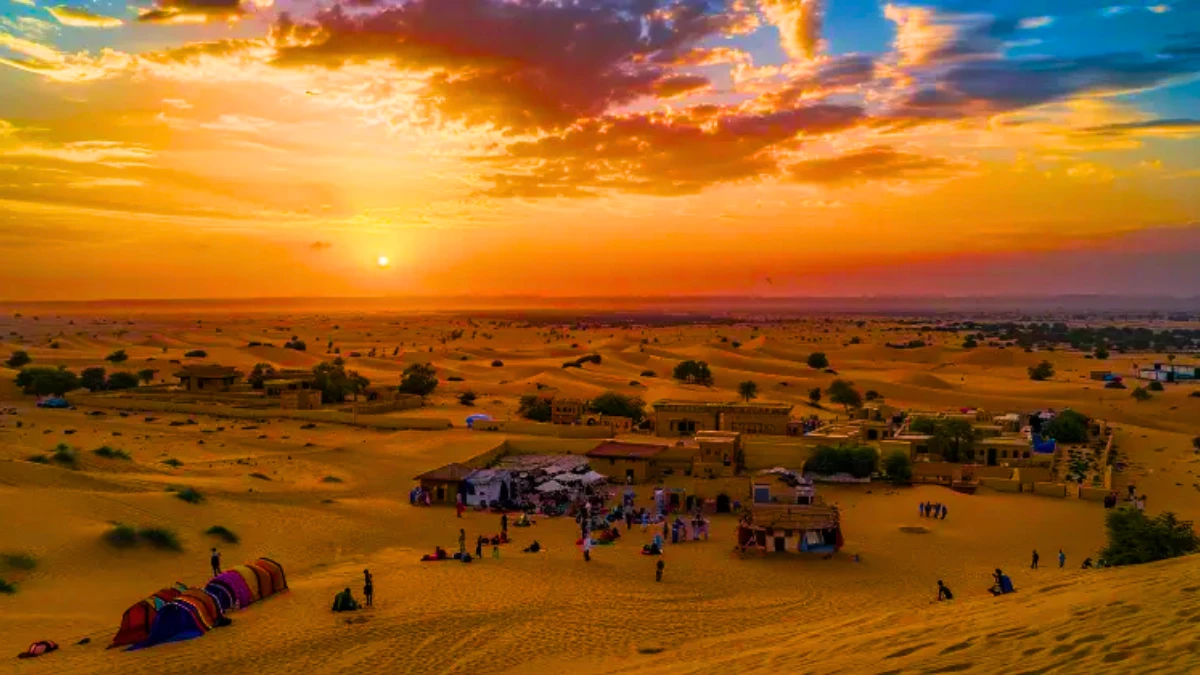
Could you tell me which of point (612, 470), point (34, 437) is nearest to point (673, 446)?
point (612, 470)

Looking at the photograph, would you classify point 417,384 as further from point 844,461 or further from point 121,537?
point 121,537

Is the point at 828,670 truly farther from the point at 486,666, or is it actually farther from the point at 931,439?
the point at 931,439

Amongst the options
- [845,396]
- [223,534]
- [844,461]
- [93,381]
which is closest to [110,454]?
[223,534]

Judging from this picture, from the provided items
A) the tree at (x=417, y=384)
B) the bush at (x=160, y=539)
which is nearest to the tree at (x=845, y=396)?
the tree at (x=417, y=384)

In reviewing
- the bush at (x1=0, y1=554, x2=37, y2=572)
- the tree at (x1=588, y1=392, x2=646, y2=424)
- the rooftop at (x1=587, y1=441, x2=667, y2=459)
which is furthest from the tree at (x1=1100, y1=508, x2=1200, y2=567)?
the tree at (x1=588, y1=392, x2=646, y2=424)

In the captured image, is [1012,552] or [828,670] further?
[1012,552]

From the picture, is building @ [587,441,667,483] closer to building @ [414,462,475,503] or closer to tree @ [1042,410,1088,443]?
building @ [414,462,475,503]

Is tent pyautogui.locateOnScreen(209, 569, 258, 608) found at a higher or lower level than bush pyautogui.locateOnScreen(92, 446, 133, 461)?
lower
